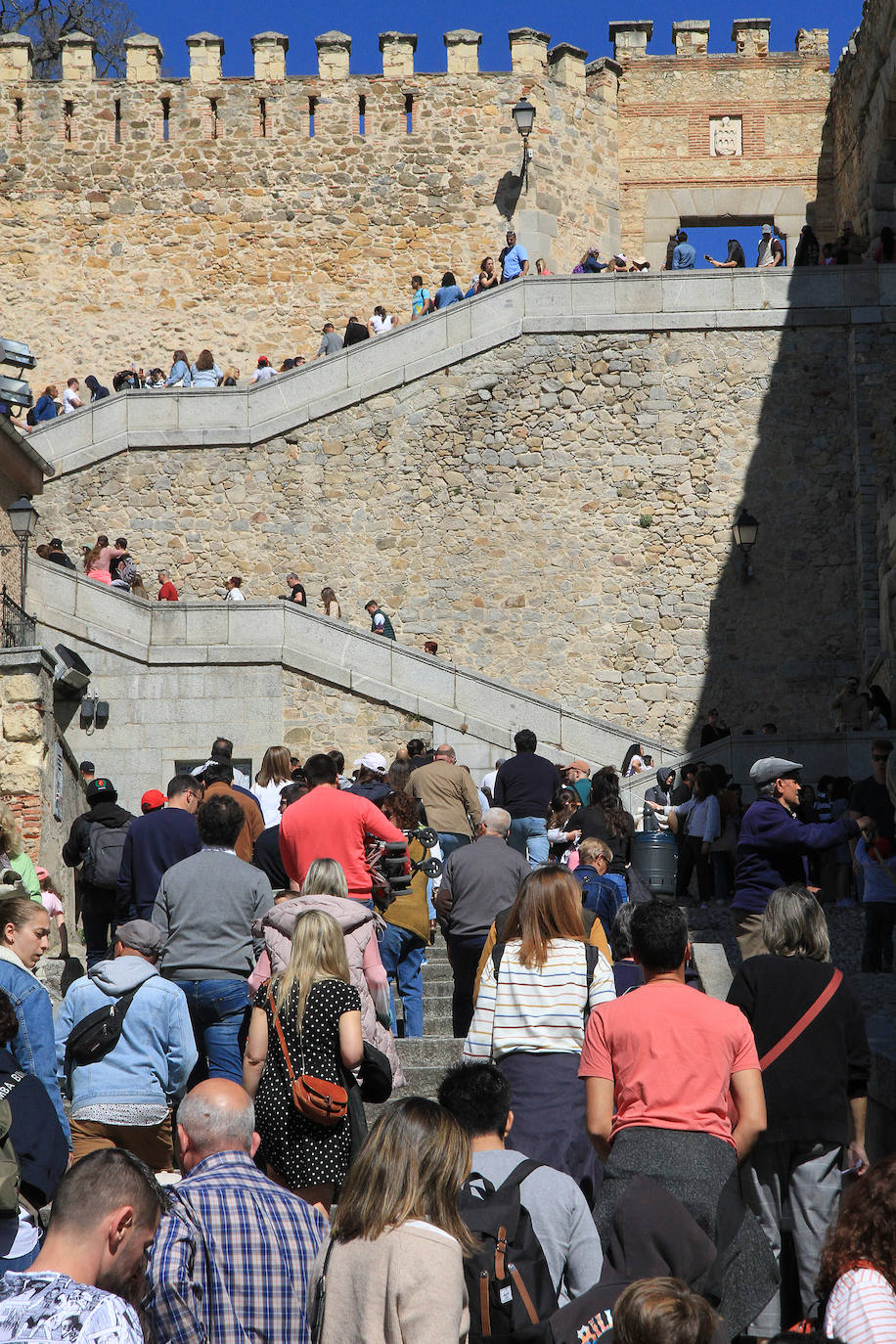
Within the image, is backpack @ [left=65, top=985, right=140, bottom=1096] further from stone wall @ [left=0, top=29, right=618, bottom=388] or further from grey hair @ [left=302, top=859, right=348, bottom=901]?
stone wall @ [left=0, top=29, right=618, bottom=388]

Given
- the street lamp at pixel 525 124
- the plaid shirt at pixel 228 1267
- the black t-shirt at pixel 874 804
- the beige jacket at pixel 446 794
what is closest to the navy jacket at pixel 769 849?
the plaid shirt at pixel 228 1267

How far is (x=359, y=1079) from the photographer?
5.16 m

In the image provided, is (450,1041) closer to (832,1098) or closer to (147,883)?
(147,883)

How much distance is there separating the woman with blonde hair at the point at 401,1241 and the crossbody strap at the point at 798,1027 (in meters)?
1.57

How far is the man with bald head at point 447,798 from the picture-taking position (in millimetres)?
10484

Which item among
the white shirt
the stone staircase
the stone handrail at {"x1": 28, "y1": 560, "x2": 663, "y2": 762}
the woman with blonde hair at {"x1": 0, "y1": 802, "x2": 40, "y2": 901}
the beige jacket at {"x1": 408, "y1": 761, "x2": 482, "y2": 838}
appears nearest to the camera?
the white shirt

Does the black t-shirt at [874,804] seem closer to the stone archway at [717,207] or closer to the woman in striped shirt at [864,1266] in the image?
the woman in striped shirt at [864,1266]

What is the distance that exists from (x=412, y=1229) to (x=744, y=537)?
16413 millimetres

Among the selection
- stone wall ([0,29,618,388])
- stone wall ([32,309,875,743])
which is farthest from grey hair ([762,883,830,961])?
stone wall ([0,29,618,388])

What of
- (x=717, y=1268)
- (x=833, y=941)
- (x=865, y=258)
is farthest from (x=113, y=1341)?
(x=865, y=258)

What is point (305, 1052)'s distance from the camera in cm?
496

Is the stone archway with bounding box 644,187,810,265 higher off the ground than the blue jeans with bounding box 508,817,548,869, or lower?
higher

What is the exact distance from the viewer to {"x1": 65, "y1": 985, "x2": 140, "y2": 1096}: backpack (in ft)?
17.7

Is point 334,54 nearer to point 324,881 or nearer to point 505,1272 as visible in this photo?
point 324,881
